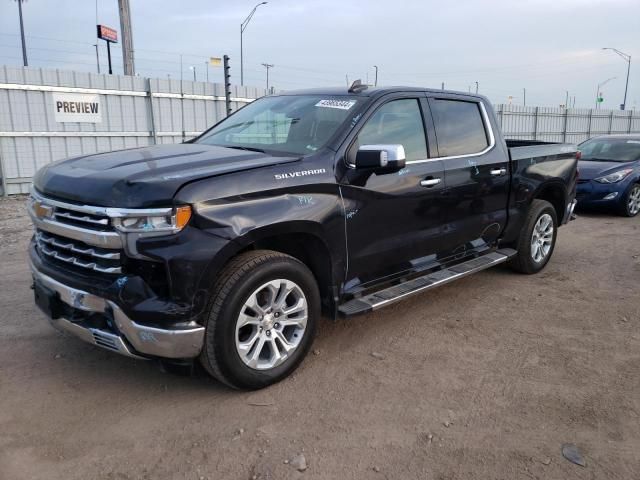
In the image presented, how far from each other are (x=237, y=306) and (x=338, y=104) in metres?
1.84

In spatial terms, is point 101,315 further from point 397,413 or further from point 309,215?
point 397,413

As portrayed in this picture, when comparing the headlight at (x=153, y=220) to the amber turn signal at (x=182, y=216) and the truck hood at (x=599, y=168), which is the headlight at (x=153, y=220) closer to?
the amber turn signal at (x=182, y=216)

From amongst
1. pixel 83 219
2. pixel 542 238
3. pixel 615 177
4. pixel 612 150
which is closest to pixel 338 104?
pixel 83 219

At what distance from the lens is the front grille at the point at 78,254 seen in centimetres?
299

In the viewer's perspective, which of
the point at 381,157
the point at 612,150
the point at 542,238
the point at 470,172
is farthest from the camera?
the point at 612,150

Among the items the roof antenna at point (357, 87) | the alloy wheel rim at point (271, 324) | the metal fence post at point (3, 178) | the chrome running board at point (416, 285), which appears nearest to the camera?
the alloy wheel rim at point (271, 324)

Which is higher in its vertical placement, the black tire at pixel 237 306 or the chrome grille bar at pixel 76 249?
the chrome grille bar at pixel 76 249

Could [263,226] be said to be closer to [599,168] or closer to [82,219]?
[82,219]

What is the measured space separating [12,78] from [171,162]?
936cm

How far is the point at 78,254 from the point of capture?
10.5 ft

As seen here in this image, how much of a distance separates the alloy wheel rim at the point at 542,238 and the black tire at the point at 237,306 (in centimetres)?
342

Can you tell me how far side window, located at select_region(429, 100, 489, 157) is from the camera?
15.1 feet

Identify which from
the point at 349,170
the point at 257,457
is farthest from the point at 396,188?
the point at 257,457

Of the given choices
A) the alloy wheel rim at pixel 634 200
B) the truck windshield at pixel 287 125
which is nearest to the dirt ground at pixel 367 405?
the truck windshield at pixel 287 125
